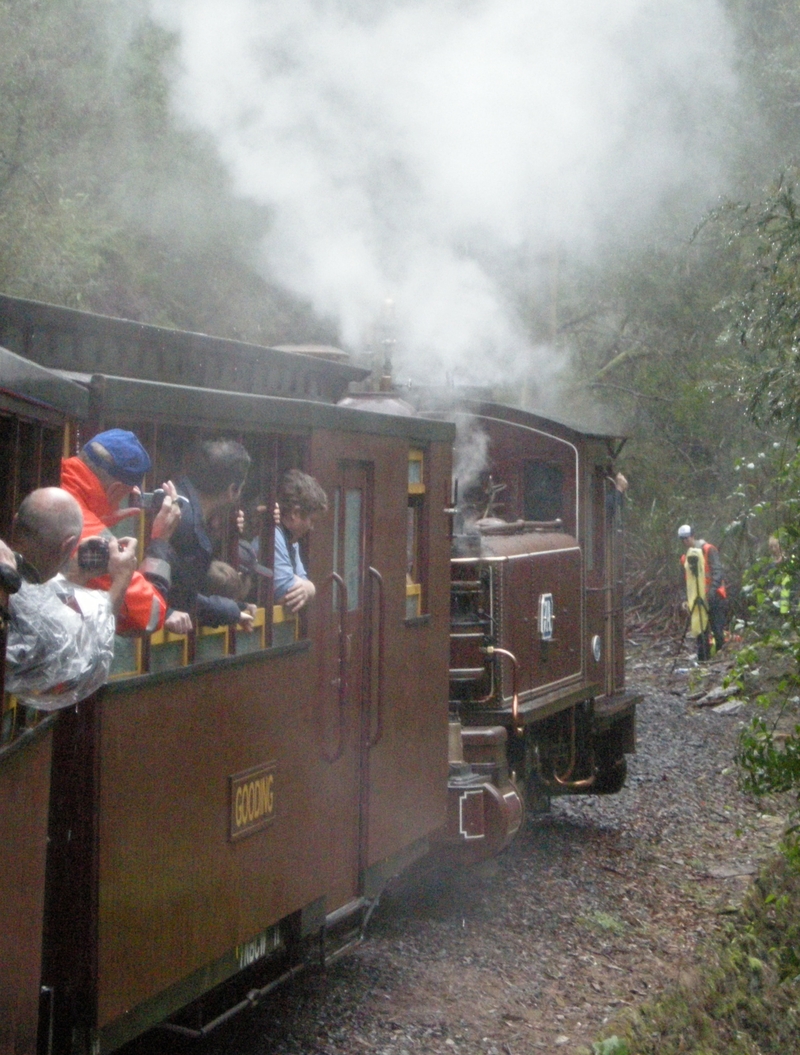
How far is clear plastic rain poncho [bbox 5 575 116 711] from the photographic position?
2941 mm

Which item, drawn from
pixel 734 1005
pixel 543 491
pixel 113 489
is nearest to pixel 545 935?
pixel 734 1005

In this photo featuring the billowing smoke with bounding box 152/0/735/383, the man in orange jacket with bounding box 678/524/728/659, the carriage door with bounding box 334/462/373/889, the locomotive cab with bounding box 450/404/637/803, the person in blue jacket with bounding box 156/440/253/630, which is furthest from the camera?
the man in orange jacket with bounding box 678/524/728/659

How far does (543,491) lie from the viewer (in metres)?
9.48

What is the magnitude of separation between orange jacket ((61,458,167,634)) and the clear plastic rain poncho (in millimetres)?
194

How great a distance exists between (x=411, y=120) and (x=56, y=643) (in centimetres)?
1151

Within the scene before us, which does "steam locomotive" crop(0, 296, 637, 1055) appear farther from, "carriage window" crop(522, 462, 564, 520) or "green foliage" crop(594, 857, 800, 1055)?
"green foliage" crop(594, 857, 800, 1055)

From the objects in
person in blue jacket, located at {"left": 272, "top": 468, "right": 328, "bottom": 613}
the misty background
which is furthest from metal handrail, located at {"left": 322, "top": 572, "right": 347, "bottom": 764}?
the misty background

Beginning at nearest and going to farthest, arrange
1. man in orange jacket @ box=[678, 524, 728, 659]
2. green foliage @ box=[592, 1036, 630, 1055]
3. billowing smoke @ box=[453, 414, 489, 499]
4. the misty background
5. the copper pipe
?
green foliage @ box=[592, 1036, 630, 1055] → billowing smoke @ box=[453, 414, 489, 499] → the copper pipe → the misty background → man in orange jacket @ box=[678, 524, 728, 659]

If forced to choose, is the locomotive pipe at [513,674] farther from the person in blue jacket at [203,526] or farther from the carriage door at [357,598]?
the person in blue jacket at [203,526]

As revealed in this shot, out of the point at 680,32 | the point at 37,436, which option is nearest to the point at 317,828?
the point at 37,436

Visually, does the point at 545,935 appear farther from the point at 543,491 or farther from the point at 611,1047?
the point at 543,491

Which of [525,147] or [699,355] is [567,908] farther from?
[699,355]

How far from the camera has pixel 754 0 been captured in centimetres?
1512

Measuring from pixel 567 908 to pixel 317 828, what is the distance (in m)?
2.93
